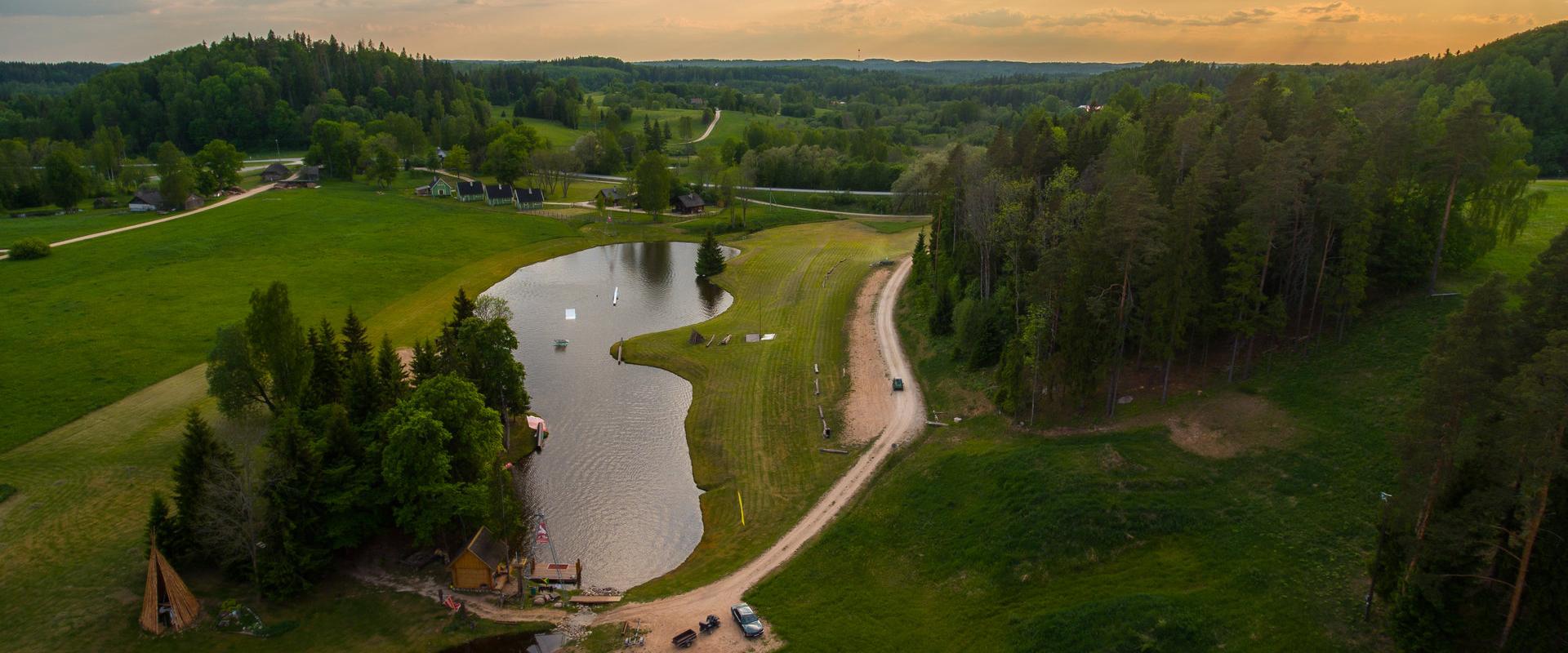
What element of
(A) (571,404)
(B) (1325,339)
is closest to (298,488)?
(A) (571,404)

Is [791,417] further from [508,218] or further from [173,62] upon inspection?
[173,62]

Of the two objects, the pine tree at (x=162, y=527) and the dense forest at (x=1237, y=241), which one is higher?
the dense forest at (x=1237, y=241)

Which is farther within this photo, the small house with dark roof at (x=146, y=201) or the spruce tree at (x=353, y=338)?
the small house with dark roof at (x=146, y=201)

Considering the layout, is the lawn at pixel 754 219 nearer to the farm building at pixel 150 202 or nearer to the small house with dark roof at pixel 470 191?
the small house with dark roof at pixel 470 191

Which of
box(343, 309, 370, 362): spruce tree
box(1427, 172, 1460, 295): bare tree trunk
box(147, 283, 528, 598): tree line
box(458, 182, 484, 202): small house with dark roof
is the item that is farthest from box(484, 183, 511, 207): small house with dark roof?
box(1427, 172, 1460, 295): bare tree trunk

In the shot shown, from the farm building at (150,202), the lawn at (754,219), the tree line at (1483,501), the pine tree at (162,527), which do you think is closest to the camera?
the tree line at (1483,501)

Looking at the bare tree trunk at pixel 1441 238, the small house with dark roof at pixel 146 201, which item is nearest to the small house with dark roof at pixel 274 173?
the small house with dark roof at pixel 146 201
